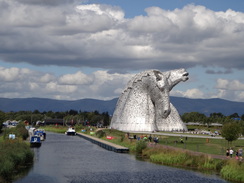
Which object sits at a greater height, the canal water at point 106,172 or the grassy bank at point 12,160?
the grassy bank at point 12,160

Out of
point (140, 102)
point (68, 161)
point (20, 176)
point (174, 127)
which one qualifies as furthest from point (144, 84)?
point (20, 176)

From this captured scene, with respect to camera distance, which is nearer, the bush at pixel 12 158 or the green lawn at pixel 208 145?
the bush at pixel 12 158

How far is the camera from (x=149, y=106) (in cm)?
8406

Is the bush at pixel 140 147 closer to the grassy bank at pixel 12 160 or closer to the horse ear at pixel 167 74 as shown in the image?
the grassy bank at pixel 12 160

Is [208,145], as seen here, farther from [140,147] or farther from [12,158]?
[12,158]

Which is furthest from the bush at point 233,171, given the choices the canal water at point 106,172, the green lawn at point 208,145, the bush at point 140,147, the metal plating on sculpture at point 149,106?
the metal plating on sculpture at point 149,106

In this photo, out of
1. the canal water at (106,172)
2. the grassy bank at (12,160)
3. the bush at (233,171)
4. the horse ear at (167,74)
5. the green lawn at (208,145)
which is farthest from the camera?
the horse ear at (167,74)

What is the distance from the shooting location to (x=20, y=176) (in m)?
35.0

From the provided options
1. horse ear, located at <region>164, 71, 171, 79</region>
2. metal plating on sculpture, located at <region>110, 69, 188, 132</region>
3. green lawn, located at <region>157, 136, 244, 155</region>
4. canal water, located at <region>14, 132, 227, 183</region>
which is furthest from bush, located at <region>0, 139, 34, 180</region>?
horse ear, located at <region>164, 71, 171, 79</region>

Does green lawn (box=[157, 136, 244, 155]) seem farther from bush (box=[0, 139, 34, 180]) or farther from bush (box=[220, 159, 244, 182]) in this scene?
bush (box=[0, 139, 34, 180])

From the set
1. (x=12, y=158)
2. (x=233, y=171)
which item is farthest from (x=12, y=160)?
(x=233, y=171)

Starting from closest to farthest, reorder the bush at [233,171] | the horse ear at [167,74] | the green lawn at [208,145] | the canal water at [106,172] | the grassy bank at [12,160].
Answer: the grassy bank at [12,160], the bush at [233,171], the canal water at [106,172], the green lawn at [208,145], the horse ear at [167,74]

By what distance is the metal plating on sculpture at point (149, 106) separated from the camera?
82875mm

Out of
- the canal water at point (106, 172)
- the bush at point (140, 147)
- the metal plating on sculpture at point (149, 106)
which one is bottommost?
the canal water at point (106, 172)
